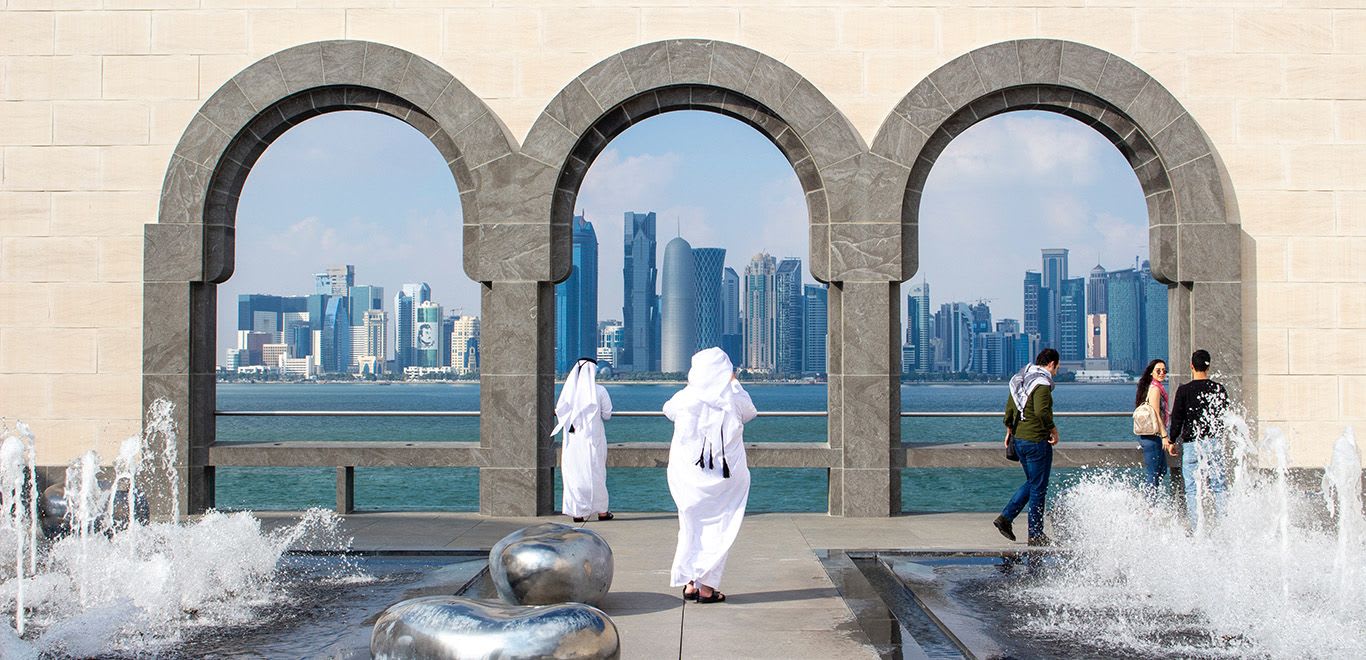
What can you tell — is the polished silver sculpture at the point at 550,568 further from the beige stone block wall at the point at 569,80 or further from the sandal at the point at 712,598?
the beige stone block wall at the point at 569,80

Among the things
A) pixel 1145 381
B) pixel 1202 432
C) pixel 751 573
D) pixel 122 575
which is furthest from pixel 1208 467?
pixel 122 575

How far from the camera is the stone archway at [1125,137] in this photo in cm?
1234

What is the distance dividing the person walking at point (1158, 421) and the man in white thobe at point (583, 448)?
5.26 meters

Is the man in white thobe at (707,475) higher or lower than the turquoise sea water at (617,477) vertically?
higher

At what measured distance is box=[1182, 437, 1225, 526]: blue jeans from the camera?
10.6 m

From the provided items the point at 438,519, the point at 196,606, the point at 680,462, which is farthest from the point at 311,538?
the point at 680,462

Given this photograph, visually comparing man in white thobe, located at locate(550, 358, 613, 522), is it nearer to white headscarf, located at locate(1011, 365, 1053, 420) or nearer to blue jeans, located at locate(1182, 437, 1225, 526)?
white headscarf, located at locate(1011, 365, 1053, 420)

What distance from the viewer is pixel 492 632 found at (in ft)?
18.0

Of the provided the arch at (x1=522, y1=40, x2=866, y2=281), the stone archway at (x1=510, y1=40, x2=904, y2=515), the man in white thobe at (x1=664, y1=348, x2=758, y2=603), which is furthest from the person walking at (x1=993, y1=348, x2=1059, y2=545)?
the man in white thobe at (x1=664, y1=348, x2=758, y2=603)

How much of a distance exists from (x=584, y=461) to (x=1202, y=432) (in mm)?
5802

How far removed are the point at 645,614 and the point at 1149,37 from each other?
8.56m

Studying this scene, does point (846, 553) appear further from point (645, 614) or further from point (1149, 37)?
point (1149, 37)

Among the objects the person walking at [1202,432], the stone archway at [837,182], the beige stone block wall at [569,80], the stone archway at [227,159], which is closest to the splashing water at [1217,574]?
the person walking at [1202,432]

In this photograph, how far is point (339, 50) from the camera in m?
12.6
